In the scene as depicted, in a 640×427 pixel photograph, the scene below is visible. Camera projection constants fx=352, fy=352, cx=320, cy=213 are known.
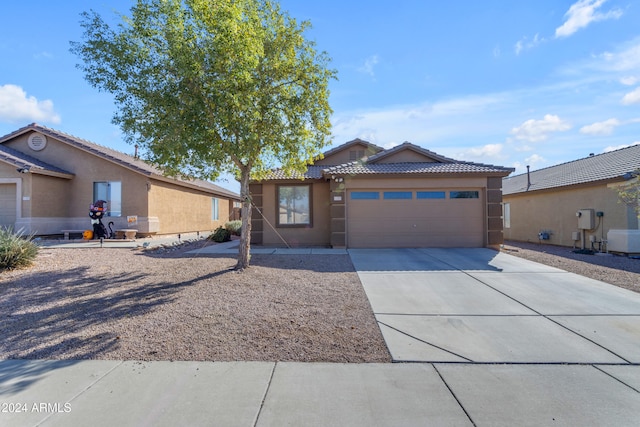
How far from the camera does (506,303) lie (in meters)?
6.61

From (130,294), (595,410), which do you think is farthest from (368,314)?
(130,294)

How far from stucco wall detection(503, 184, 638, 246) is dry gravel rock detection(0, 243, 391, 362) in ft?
38.7

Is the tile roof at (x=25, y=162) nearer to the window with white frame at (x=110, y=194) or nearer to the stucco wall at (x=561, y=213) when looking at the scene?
the window with white frame at (x=110, y=194)

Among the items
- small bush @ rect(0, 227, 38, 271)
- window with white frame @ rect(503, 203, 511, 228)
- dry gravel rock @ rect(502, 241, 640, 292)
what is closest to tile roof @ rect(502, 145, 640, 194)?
window with white frame @ rect(503, 203, 511, 228)

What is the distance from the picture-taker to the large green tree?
279 inches

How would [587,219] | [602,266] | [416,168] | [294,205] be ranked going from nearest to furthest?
1. [602,266]
2. [416,168]
3. [587,219]
4. [294,205]

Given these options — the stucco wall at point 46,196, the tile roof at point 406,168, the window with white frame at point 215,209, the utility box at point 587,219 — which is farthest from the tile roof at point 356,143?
the stucco wall at point 46,196

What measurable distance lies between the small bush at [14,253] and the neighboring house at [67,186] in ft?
24.3

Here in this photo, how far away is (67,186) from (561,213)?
23975 mm

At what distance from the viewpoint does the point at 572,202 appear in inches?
637

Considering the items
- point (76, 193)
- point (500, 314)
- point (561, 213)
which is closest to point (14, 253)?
point (76, 193)

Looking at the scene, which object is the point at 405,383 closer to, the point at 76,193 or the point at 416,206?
the point at 416,206

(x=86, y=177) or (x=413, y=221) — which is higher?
(x=86, y=177)

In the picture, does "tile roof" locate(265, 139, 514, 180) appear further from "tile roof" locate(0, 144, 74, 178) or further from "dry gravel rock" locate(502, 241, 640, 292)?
"tile roof" locate(0, 144, 74, 178)
